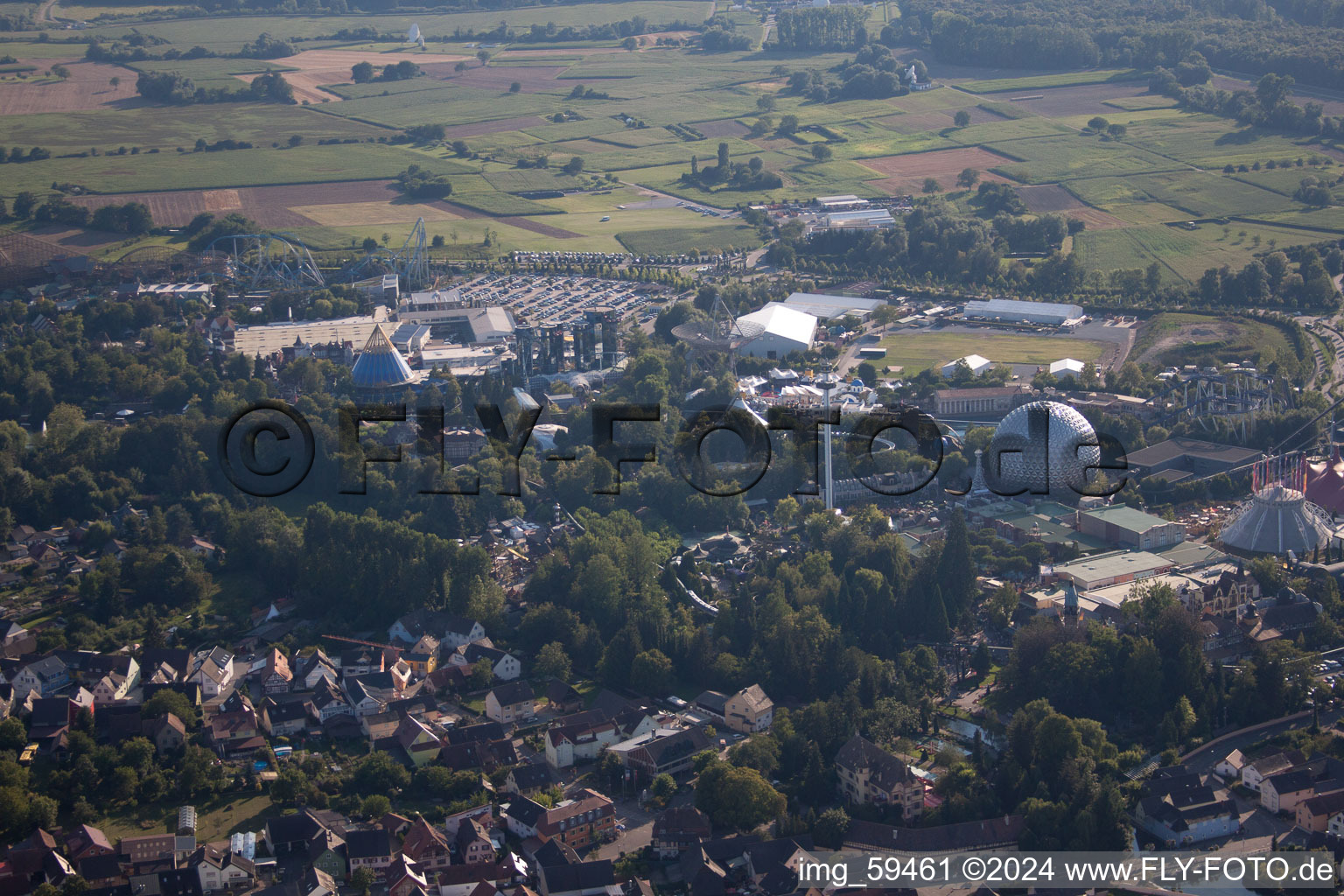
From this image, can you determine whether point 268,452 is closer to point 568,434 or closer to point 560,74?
point 568,434

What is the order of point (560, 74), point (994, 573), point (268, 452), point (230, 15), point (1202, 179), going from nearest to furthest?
point (994, 573), point (268, 452), point (1202, 179), point (560, 74), point (230, 15)

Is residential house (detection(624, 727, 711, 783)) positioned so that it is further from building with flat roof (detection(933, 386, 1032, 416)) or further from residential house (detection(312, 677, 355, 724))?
building with flat roof (detection(933, 386, 1032, 416))

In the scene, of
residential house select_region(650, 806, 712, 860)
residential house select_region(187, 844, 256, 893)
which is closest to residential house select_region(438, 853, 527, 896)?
residential house select_region(650, 806, 712, 860)

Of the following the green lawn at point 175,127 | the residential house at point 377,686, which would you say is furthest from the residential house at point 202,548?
the green lawn at point 175,127

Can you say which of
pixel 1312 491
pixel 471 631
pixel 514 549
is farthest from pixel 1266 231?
pixel 471 631

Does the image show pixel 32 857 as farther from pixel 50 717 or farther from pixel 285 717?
pixel 285 717

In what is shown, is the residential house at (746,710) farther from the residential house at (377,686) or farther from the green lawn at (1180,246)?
the green lawn at (1180,246)
